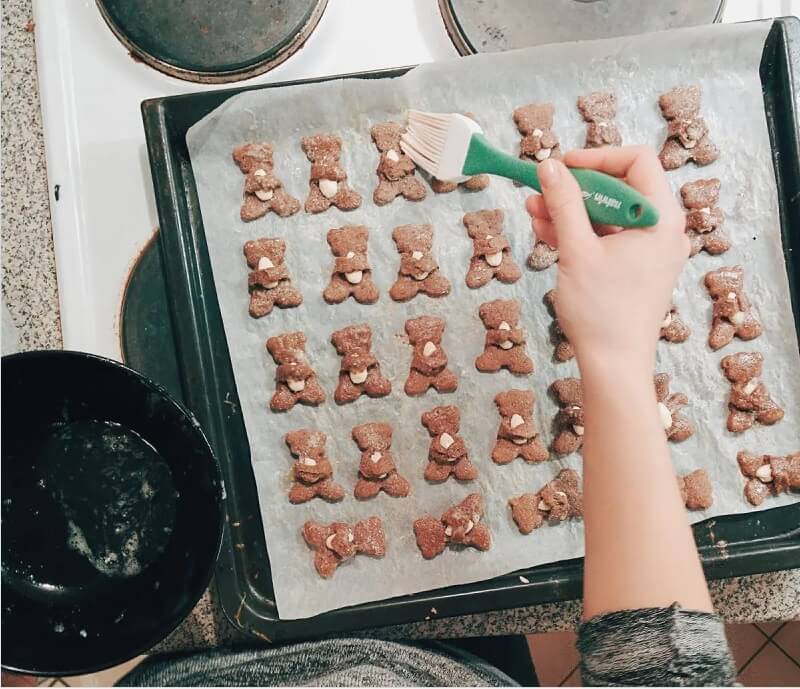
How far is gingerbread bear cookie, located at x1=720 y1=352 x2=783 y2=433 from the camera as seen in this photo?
852mm

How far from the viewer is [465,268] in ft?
2.89

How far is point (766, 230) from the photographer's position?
34.5 inches

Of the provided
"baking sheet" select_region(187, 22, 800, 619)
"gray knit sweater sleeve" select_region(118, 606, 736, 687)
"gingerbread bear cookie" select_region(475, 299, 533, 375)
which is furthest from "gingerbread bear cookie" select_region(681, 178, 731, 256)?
"gray knit sweater sleeve" select_region(118, 606, 736, 687)

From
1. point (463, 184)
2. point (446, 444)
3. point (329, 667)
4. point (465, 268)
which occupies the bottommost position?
point (329, 667)

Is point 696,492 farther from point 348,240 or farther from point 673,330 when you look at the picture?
point 348,240

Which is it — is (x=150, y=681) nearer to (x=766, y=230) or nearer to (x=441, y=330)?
(x=441, y=330)

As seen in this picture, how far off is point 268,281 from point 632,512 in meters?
0.50

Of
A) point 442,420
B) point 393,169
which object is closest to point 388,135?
point 393,169

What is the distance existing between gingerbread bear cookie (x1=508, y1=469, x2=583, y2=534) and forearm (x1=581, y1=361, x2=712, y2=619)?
0.84ft

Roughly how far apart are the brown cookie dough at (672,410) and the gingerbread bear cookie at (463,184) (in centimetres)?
32

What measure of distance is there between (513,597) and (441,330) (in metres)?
0.33

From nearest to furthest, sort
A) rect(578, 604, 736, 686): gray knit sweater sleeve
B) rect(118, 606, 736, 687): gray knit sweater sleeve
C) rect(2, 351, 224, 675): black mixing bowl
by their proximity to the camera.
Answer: rect(578, 604, 736, 686): gray knit sweater sleeve < rect(2, 351, 224, 675): black mixing bowl < rect(118, 606, 736, 687): gray knit sweater sleeve

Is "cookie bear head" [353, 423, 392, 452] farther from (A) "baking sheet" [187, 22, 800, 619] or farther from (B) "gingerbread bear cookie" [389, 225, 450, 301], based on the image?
(B) "gingerbread bear cookie" [389, 225, 450, 301]

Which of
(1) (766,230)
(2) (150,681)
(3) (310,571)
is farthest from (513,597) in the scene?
(1) (766,230)
